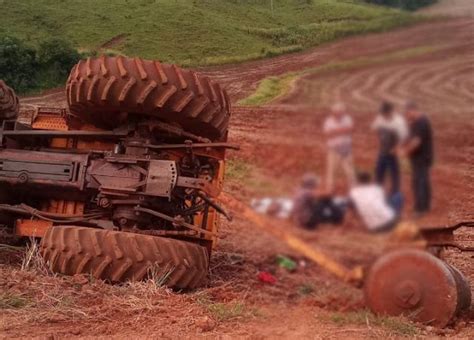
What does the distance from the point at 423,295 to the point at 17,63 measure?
397 inches

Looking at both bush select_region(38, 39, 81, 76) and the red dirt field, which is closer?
the red dirt field

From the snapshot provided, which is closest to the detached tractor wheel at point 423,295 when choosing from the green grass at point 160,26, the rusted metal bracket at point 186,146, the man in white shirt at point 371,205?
the man in white shirt at point 371,205

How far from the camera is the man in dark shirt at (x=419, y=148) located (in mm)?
1195

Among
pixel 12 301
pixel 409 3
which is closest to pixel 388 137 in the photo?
pixel 409 3

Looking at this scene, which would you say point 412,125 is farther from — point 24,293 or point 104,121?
point 104,121

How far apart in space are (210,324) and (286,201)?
2.10 meters

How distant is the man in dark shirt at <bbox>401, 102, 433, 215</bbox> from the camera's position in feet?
3.92

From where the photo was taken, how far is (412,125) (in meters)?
1.20

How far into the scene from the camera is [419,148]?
122cm

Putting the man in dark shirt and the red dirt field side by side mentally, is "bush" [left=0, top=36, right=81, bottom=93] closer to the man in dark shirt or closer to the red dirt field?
the red dirt field

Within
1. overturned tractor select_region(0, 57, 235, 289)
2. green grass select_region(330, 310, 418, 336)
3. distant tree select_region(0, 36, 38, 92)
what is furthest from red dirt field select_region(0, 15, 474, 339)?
distant tree select_region(0, 36, 38, 92)

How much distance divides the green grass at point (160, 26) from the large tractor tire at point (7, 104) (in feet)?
8.01

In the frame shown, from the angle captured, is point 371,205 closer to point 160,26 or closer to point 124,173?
point 124,173

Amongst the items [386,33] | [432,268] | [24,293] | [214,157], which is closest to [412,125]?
[386,33]
